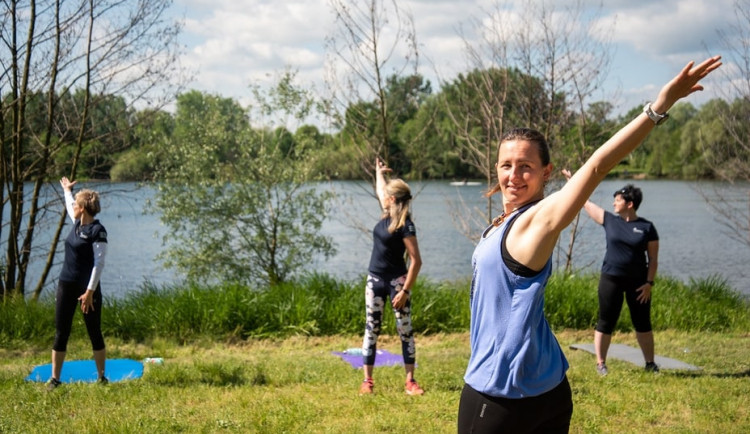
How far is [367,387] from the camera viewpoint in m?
6.04

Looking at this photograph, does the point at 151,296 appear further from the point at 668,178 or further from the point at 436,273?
the point at 668,178

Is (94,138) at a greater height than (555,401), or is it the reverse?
(94,138)

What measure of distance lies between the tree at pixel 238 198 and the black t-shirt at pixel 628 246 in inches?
258

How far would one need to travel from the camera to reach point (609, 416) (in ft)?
17.6

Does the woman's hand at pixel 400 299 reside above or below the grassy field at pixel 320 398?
above

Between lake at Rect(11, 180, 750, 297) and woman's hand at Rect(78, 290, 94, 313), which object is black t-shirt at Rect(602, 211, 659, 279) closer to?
woman's hand at Rect(78, 290, 94, 313)

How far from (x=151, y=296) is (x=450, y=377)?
16.8 feet

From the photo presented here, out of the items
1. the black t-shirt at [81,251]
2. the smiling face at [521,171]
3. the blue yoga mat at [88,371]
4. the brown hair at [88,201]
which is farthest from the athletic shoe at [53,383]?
the smiling face at [521,171]

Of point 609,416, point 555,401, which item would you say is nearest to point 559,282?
point 609,416

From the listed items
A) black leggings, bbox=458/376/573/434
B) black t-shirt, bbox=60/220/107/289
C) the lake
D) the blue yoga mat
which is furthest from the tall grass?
black leggings, bbox=458/376/573/434

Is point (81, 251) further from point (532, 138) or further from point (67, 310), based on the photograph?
point (532, 138)

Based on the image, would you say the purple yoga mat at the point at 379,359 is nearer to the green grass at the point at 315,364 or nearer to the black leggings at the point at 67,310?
the green grass at the point at 315,364

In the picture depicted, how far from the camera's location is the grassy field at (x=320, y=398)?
198 inches

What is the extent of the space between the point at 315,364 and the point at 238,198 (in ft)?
18.4
